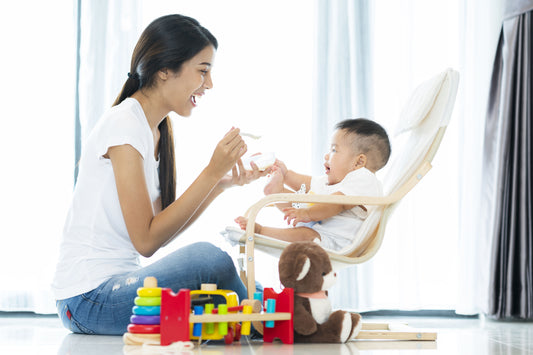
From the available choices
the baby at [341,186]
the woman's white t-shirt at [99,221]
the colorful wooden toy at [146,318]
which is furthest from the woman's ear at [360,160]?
the colorful wooden toy at [146,318]

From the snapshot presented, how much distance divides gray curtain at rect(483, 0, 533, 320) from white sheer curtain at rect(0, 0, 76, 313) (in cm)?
226

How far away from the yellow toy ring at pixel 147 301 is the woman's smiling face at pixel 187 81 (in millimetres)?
705

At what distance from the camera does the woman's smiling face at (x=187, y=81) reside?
187cm

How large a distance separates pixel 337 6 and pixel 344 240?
5.24 ft

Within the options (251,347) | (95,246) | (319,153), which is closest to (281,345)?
(251,347)

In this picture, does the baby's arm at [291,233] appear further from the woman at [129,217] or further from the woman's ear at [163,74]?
the woman's ear at [163,74]

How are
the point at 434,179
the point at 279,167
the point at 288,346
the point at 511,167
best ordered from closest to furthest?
the point at 288,346
the point at 279,167
the point at 511,167
the point at 434,179

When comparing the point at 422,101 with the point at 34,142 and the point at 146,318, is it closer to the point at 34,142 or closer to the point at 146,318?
the point at 146,318

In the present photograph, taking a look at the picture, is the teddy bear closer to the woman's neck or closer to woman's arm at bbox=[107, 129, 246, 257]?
woman's arm at bbox=[107, 129, 246, 257]

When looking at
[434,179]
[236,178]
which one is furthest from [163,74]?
[434,179]

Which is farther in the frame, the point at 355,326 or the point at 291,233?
the point at 291,233

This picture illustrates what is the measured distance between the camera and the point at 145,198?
5.43 feet

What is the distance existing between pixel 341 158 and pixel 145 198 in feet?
2.60

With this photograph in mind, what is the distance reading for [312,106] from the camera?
3.03m
